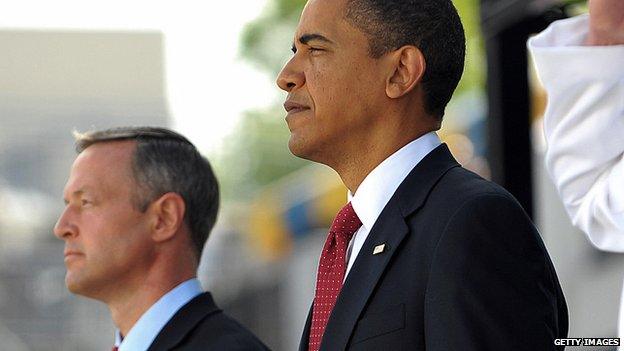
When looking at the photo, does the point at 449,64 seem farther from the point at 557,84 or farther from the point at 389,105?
the point at 557,84

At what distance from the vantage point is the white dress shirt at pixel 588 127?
111 inches

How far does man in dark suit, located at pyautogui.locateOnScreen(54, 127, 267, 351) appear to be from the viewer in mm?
4445

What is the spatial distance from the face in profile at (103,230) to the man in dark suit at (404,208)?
1.30 meters

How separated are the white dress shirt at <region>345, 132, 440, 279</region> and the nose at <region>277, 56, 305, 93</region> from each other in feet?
0.88

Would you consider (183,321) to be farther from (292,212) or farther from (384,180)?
(292,212)

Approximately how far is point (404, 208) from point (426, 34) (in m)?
0.42

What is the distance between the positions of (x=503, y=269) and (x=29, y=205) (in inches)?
1116

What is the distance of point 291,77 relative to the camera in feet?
11.0

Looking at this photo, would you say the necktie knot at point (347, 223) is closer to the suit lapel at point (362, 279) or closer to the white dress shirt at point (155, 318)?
the suit lapel at point (362, 279)

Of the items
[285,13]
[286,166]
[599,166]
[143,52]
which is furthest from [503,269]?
[286,166]

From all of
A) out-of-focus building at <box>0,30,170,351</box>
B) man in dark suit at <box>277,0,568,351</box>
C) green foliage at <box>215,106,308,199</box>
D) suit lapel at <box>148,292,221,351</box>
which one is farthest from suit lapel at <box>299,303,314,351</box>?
green foliage at <box>215,106,308,199</box>

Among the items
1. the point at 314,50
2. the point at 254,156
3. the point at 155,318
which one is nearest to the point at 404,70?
the point at 314,50

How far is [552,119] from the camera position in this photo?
289cm

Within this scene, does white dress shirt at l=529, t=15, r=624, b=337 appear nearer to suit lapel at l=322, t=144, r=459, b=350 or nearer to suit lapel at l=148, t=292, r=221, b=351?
suit lapel at l=322, t=144, r=459, b=350
